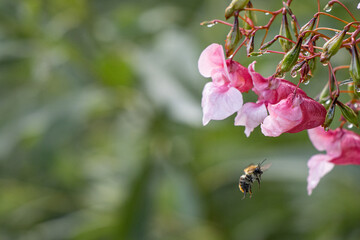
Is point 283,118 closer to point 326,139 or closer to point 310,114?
point 310,114

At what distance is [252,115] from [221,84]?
49 millimetres

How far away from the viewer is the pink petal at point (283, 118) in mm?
616

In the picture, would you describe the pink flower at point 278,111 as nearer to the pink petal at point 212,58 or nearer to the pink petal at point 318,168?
the pink petal at point 212,58

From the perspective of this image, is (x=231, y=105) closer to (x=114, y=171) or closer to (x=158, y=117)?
(x=158, y=117)

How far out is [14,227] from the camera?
2.15m

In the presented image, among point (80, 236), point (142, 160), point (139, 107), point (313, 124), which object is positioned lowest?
point (313, 124)

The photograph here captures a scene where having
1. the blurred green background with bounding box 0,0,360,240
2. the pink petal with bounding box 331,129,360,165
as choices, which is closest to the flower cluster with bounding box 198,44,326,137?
the pink petal with bounding box 331,129,360,165

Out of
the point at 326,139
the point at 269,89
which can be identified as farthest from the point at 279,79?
the point at 326,139

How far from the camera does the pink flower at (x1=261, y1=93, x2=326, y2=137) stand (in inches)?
24.3

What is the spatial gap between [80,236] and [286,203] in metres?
0.64

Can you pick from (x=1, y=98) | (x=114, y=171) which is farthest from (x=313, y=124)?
(x=1, y=98)

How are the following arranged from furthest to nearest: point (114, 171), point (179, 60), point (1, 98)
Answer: point (1, 98) < point (114, 171) < point (179, 60)

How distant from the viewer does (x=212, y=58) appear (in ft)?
2.15

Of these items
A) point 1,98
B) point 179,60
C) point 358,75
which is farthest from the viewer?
point 1,98
